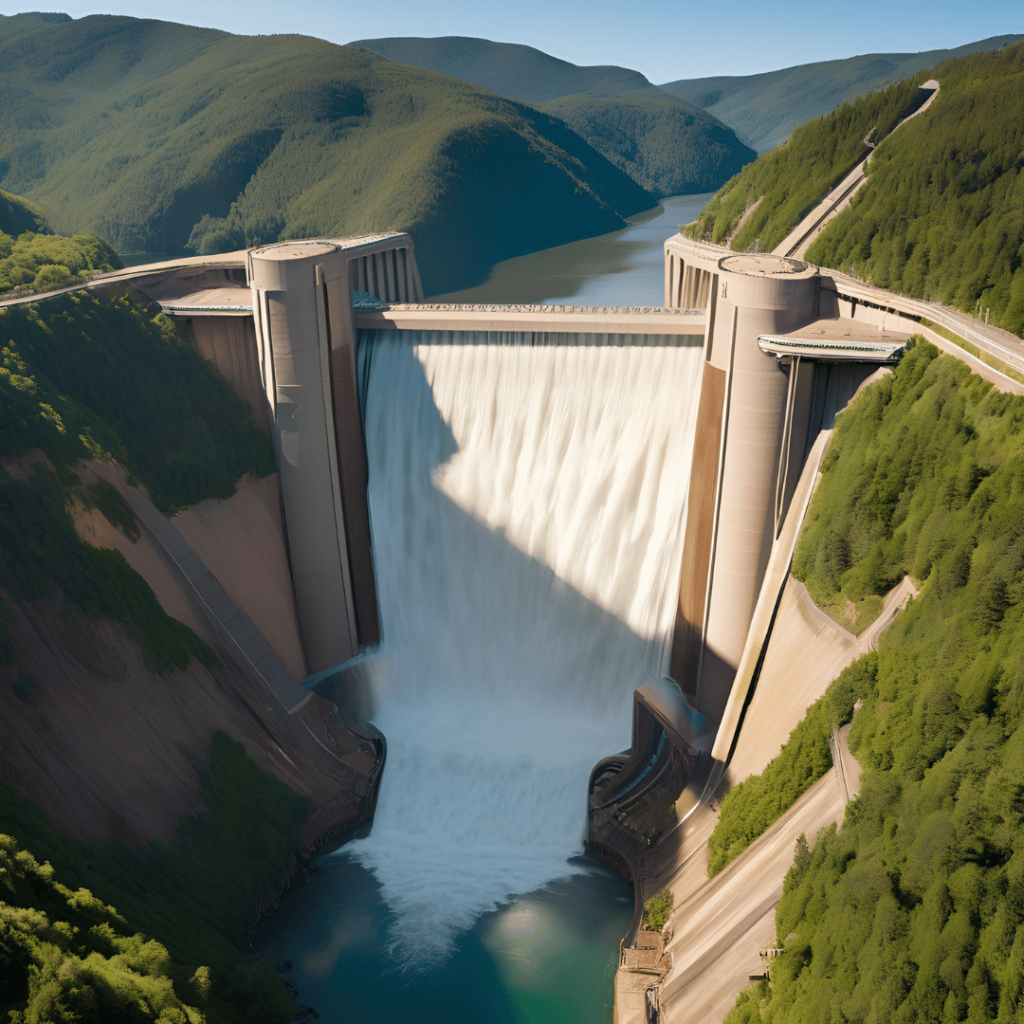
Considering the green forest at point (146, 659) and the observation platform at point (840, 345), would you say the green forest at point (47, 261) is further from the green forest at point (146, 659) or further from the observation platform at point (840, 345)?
the observation platform at point (840, 345)

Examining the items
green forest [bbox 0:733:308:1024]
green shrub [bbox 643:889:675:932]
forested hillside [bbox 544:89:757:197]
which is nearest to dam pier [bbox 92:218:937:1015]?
green shrub [bbox 643:889:675:932]

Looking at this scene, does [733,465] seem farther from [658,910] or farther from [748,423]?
[658,910]

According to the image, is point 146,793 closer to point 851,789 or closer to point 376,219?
point 851,789

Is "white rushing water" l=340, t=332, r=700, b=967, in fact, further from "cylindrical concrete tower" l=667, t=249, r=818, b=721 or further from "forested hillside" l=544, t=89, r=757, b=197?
"forested hillside" l=544, t=89, r=757, b=197

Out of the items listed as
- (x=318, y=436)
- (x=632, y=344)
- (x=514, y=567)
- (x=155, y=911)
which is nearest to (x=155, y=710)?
(x=155, y=911)

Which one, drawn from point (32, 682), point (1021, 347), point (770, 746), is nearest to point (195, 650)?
point (32, 682)

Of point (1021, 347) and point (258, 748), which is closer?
point (1021, 347)

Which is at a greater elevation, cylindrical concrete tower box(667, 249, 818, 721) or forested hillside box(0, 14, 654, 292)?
forested hillside box(0, 14, 654, 292)
